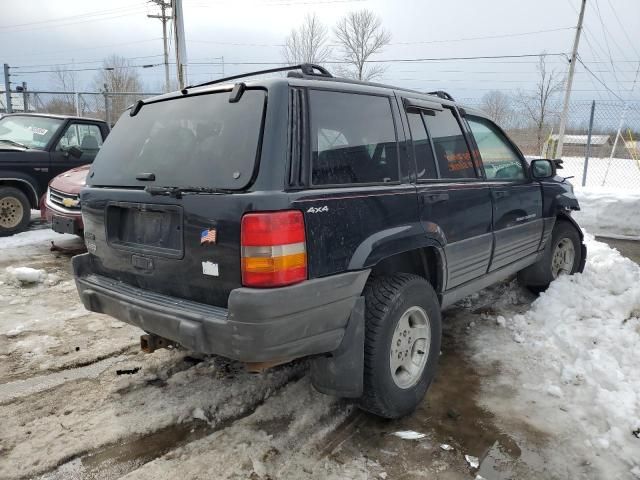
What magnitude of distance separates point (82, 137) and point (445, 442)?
8034mm

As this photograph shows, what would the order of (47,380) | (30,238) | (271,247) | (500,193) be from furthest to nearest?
(30,238), (500,193), (47,380), (271,247)

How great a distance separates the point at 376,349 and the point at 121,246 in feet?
5.29

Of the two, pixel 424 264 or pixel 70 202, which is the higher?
pixel 424 264

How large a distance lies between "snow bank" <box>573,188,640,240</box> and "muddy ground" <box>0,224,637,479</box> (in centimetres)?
713

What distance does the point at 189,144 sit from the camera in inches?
105

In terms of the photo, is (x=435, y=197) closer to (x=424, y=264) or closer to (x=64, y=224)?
(x=424, y=264)

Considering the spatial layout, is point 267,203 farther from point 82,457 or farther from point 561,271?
point 561,271

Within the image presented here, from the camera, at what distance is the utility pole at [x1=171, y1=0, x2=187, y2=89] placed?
49.0 feet

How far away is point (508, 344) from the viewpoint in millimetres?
4133

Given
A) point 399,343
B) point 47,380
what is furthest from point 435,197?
point 47,380

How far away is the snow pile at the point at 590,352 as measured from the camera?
2.92 meters

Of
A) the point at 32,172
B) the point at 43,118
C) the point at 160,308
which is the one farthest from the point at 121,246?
the point at 43,118

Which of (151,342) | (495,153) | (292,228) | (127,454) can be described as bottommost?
(127,454)

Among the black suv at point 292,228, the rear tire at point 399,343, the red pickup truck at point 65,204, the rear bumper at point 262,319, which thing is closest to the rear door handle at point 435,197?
the black suv at point 292,228
